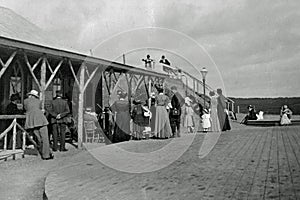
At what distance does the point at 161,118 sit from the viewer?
44.3 ft

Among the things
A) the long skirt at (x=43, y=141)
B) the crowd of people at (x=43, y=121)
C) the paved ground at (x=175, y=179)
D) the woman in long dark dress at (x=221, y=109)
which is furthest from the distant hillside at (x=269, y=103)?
the long skirt at (x=43, y=141)

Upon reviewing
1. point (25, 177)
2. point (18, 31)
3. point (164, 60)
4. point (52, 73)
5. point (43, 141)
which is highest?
point (164, 60)

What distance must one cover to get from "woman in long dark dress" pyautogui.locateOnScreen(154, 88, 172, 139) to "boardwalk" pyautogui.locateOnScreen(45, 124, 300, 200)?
458cm

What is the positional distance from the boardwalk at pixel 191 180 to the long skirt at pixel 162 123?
4.57 metres

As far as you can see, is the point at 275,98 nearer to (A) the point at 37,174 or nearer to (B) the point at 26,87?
(B) the point at 26,87

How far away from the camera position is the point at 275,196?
4953 mm

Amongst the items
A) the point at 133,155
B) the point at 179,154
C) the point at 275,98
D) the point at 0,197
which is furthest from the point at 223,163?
the point at 275,98

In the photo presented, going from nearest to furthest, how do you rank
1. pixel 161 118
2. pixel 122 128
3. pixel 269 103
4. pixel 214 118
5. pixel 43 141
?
pixel 43 141
pixel 122 128
pixel 161 118
pixel 214 118
pixel 269 103

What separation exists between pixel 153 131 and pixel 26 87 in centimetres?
534

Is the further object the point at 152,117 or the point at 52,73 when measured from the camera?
the point at 152,117

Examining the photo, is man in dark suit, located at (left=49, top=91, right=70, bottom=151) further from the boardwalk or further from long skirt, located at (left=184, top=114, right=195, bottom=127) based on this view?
long skirt, located at (left=184, top=114, right=195, bottom=127)

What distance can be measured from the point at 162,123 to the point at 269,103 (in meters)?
31.2

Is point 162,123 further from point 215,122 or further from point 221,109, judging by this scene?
point 221,109

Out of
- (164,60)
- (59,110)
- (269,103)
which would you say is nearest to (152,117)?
(59,110)
